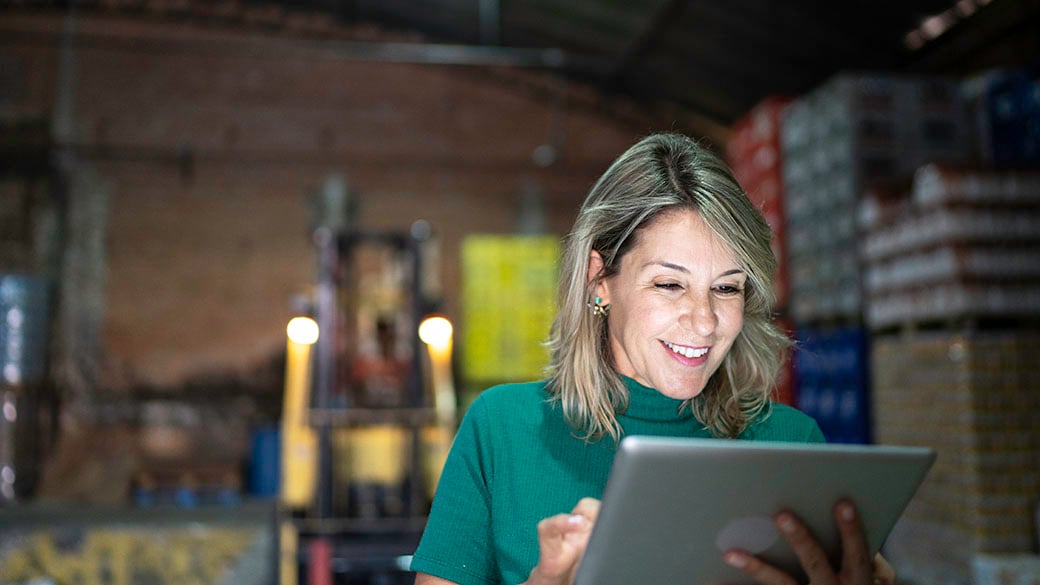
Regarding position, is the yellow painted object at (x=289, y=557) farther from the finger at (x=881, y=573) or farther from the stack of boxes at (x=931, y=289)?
the finger at (x=881, y=573)

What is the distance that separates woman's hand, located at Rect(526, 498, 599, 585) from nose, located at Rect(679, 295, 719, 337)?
379mm

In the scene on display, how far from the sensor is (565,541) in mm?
1240

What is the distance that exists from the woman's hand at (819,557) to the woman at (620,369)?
37 centimetres

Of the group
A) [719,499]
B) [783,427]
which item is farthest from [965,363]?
[719,499]

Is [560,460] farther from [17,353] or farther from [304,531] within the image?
[17,353]

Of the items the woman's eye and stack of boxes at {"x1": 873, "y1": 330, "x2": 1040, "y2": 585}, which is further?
stack of boxes at {"x1": 873, "y1": 330, "x2": 1040, "y2": 585}

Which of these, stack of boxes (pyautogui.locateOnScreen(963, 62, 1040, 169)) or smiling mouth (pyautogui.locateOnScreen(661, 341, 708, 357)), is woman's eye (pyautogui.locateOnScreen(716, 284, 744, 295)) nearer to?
smiling mouth (pyautogui.locateOnScreen(661, 341, 708, 357))

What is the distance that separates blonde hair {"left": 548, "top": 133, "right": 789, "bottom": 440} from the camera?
1552mm

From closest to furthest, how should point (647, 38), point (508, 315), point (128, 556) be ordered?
point (128, 556), point (647, 38), point (508, 315)

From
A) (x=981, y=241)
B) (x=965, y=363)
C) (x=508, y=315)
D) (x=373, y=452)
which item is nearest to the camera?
(x=965, y=363)

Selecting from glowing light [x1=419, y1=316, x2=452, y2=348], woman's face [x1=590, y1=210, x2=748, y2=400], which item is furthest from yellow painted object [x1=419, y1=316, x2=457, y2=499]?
woman's face [x1=590, y1=210, x2=748, y2=400]

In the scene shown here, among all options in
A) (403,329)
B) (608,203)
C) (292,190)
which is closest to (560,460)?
(608,203)

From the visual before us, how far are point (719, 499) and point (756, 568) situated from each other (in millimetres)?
135

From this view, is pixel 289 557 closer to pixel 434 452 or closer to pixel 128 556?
pixel 434 452
